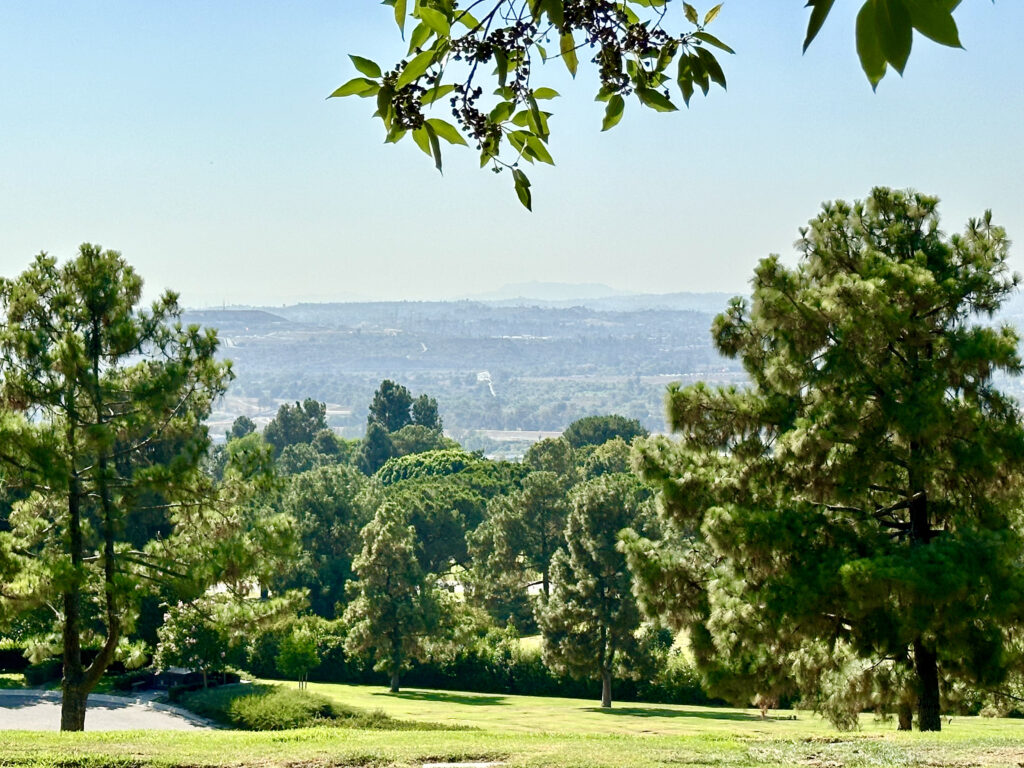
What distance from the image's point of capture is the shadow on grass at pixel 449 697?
27234 mm

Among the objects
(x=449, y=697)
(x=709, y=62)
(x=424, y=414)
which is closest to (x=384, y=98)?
(x=709, y=62)

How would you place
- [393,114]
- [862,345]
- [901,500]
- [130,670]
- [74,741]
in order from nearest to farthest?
[393,114] < [74,741] < [862,345] < [901,500] < [130,670]

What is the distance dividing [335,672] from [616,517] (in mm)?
9418

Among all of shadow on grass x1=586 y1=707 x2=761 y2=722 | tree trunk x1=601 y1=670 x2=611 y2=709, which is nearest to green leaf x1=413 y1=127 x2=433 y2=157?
shadow on grass x1=586 y1=707 x2=761 y2=722

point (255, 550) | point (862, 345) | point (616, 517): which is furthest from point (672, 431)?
point (616, 517)

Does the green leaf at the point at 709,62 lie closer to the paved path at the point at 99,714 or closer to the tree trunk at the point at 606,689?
the paved path at the point at 99,714

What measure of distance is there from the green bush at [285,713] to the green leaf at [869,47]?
18546 millimetres

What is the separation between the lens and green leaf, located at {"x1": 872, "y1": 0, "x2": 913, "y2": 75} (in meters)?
1.16

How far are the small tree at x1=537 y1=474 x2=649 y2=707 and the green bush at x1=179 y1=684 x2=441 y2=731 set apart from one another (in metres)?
8.25

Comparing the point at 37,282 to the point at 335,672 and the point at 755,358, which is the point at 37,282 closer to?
the point at 755,358

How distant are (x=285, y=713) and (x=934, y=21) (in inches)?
769

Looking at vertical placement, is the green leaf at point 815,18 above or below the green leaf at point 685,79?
below

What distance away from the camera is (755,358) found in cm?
1310

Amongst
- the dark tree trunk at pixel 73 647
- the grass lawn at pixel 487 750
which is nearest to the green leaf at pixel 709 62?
the grass lawn at pixel 487 750
